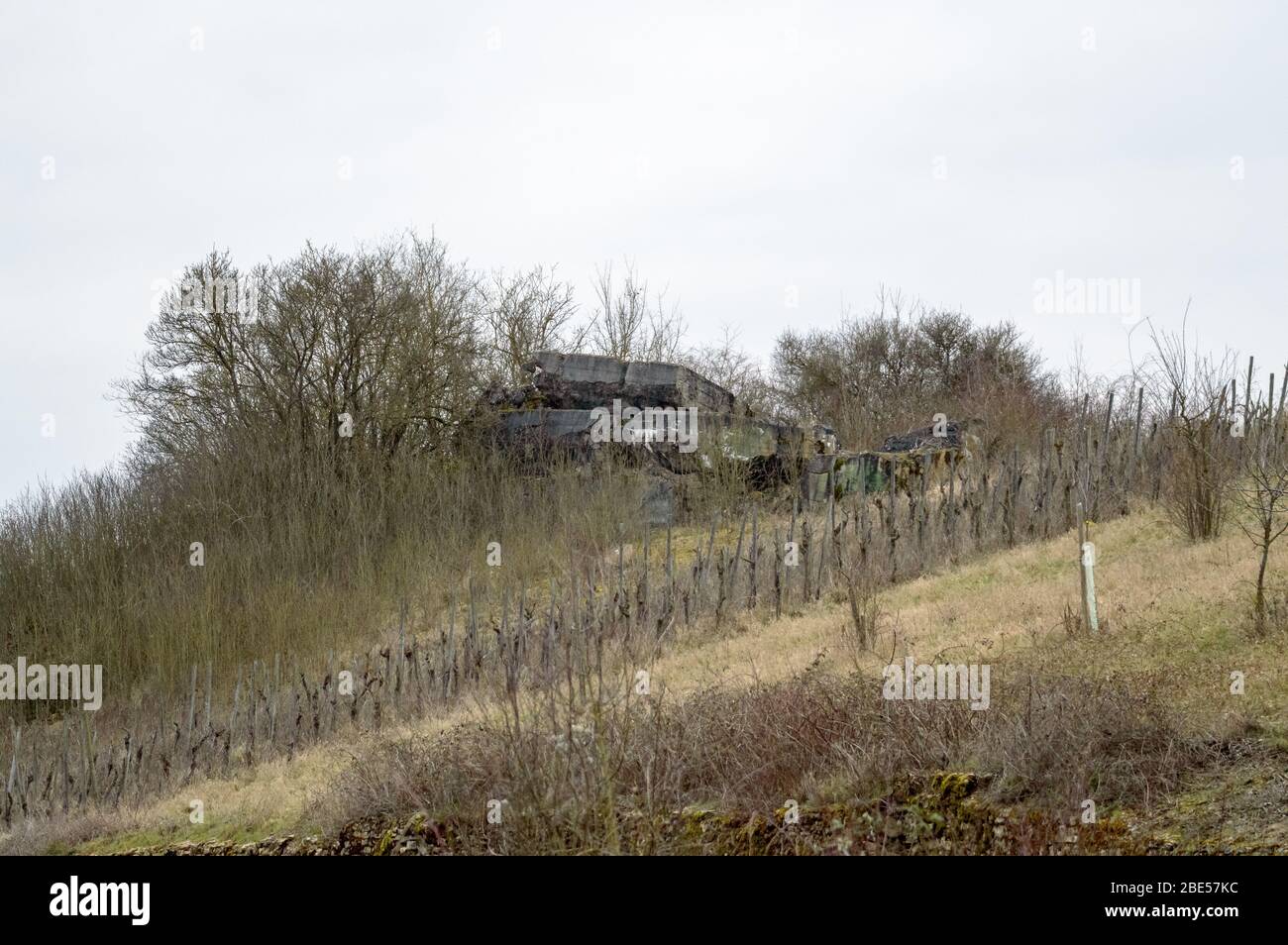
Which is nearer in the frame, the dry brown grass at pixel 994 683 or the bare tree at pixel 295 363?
the dry brown grass at pixel 994 683

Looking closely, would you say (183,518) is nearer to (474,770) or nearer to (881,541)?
(881,541)

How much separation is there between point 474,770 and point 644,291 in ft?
78.7

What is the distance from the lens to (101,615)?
18.9 meters

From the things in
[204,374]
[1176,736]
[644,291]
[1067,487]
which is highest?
[644,291]

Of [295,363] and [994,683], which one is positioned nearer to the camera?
[994,683]

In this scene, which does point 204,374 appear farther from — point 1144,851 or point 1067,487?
point 1144,851

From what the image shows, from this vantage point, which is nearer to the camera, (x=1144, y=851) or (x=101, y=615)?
(x=1144, y=851)

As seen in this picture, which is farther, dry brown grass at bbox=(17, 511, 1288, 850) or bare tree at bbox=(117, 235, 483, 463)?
bare tree at bbox=(117, 235, 483, 463)

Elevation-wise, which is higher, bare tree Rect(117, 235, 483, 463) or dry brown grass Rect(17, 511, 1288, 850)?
bare tree Rect(117, 235, 483, 463)

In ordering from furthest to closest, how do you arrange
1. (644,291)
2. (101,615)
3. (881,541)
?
(644,291) → (101,615) → (881,541)

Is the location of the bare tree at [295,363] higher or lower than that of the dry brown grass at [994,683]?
higher
